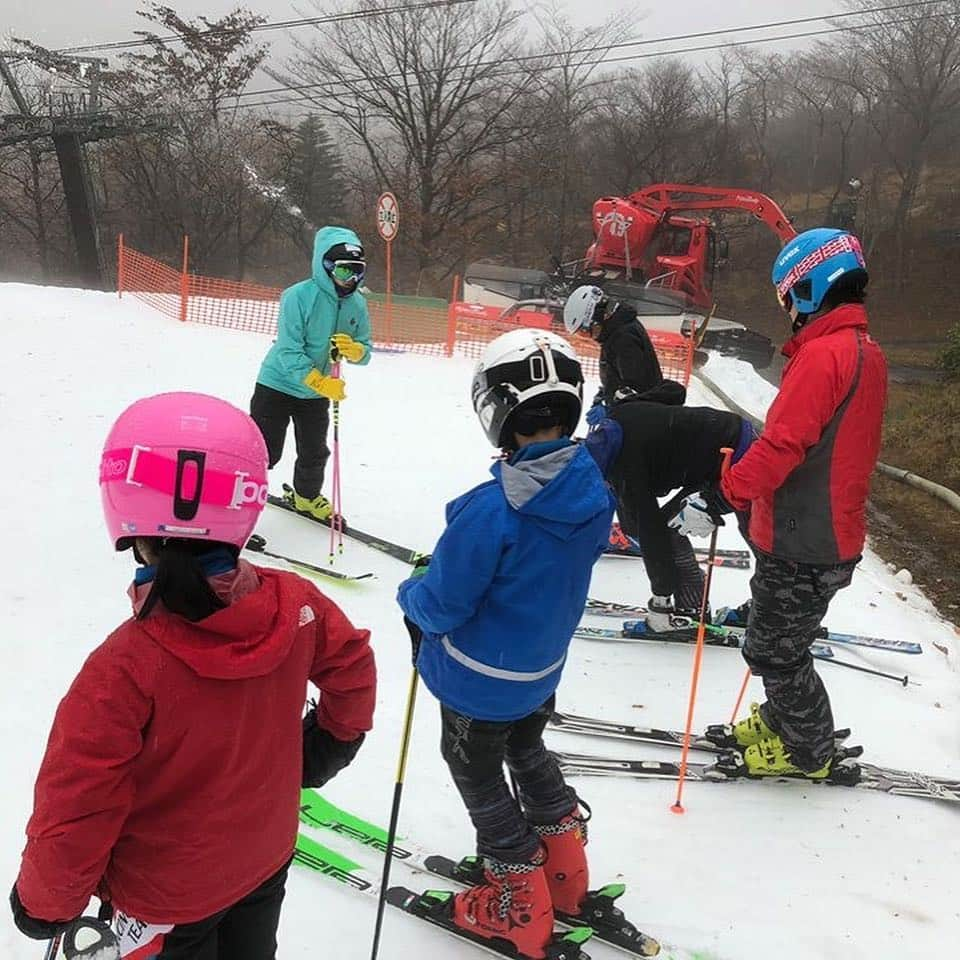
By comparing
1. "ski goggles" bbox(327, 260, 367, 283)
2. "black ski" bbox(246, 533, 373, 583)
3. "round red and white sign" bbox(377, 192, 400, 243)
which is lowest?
"black ski" bbox(246, 533, 373, 583)

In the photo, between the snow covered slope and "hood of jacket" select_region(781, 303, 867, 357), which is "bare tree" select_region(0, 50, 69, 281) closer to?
the snow covered slope

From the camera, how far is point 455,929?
245 centimetres

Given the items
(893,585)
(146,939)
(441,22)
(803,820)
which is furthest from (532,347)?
(441,22)

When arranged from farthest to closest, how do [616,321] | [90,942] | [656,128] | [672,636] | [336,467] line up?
1. [656,128]
2. [336,467]
3. [616,321]
4. [672,636]
5. [90,942]

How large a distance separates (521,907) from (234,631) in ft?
4.83

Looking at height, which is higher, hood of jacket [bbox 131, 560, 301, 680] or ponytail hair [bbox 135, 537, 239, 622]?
ponytail hair [bbox 135, 537, 239, 622]

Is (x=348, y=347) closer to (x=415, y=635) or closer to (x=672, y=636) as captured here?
(x=672, y=636)

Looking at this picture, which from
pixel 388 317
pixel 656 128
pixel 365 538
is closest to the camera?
pixel 365 538

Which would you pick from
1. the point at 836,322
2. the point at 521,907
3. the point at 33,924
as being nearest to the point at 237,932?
the point at 33,924

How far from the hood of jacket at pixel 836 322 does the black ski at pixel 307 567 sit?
3036mm

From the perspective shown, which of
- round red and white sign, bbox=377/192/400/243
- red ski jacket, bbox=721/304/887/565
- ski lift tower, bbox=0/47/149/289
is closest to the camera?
red ski jacket, bbox=721/304/887/565

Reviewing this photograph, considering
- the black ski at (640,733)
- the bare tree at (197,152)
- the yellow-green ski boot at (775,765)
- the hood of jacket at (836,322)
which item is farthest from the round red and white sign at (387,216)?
the bare tree at (197,152)

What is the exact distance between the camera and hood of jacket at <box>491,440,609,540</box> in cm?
192

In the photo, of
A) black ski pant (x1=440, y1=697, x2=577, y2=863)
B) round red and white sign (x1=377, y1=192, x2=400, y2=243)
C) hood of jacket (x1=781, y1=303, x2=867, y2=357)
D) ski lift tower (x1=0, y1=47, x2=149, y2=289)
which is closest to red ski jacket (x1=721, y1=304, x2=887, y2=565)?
hood of jacket (x1=781, y1=303, x2=867, y2=357)
